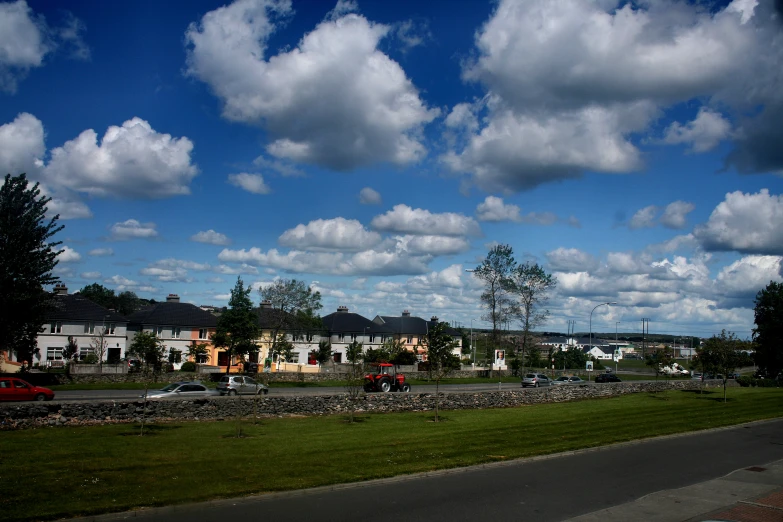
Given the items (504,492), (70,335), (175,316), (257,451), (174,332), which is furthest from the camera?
(175,316)

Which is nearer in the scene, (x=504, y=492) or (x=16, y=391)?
(x=504, y=492)

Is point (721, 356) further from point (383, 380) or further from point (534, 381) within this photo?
point (383, 380)

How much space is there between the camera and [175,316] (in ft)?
251

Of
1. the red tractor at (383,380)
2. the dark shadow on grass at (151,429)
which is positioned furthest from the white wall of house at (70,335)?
the dark shadow on grass at (151,429)

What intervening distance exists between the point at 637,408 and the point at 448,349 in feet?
80.0

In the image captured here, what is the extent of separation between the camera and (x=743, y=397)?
44875 mm

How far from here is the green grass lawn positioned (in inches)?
502

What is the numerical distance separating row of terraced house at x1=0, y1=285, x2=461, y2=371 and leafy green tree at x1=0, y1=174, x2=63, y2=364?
860 inches

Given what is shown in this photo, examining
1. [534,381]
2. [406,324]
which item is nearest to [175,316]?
[406,324]

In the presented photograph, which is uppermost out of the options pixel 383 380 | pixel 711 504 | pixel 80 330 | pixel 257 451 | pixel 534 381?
pixel 80 330

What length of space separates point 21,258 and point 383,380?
941 inches

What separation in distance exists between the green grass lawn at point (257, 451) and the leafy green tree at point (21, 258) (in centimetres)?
1874

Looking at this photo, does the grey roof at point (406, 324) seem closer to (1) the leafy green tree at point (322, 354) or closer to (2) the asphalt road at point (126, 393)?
(1) the leafy green tree at point (322, 354)

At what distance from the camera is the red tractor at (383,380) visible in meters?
40.2
